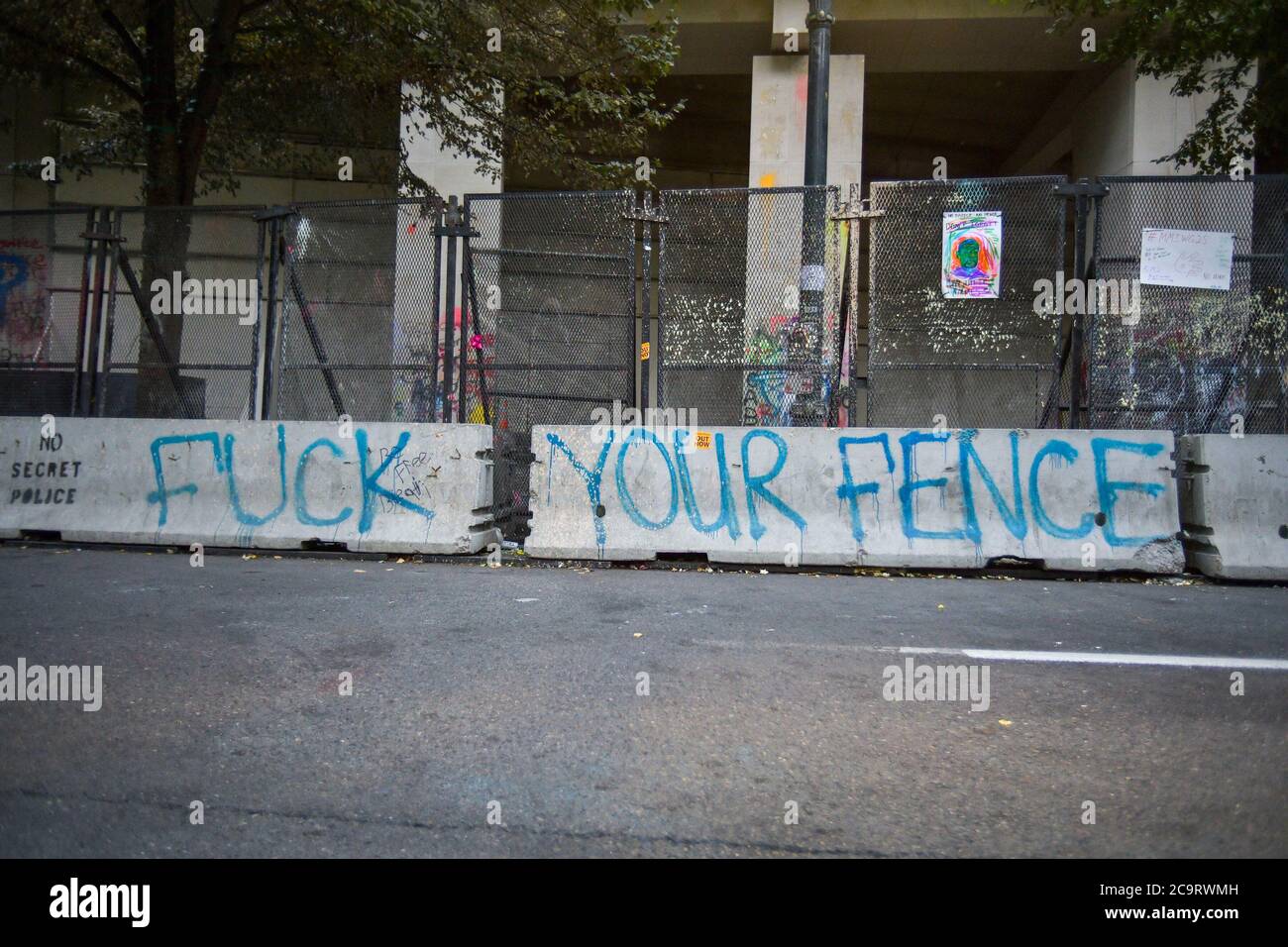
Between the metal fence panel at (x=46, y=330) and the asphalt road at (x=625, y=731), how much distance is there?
463cm

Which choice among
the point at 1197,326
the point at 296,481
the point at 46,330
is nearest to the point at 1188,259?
the point at 1197,326

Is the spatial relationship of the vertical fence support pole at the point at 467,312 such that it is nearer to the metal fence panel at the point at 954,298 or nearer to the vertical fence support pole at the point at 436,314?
the vertical fence support pole at the point at 436,314

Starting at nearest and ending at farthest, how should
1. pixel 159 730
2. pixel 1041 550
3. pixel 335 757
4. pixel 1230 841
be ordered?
pixel 1230 841 → pixel 335 757 → pixel 159 730 → pixel 1041 550

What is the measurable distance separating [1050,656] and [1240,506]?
12.4ft

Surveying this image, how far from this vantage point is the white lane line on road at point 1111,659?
15.5 ft

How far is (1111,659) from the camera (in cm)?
481

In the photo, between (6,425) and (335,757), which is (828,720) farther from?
(6,425)

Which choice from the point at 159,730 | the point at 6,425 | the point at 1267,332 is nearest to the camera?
the point at 159,730

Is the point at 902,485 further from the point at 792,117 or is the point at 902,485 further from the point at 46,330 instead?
the point at 792,117

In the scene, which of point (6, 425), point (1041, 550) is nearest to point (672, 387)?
point (1041, 550)

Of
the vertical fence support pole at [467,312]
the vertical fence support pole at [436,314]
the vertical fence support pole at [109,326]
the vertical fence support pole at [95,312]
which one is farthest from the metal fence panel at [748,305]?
the vertical fence support pole at [95,312]

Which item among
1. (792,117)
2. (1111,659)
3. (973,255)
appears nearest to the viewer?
(1111,659)

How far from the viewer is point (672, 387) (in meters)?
9.27
